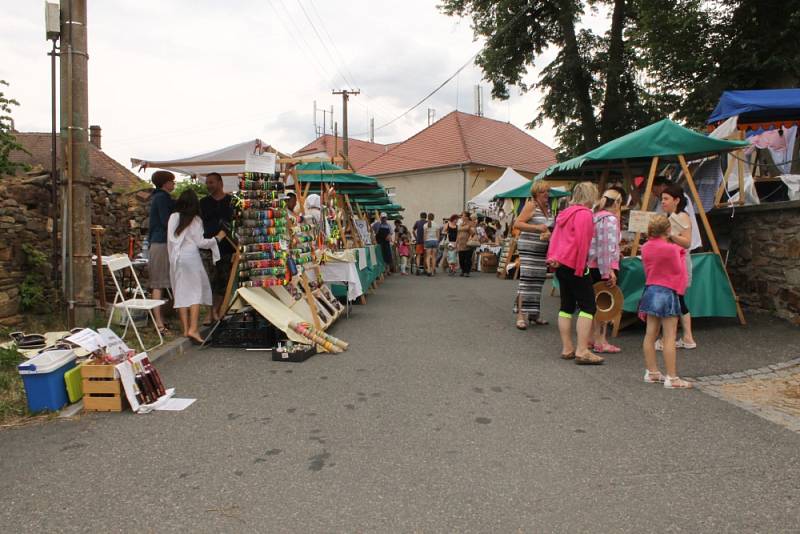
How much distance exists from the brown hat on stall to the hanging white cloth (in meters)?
4.55

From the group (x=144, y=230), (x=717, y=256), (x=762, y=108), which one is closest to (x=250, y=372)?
(x=144, y=230)

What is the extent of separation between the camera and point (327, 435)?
381cm

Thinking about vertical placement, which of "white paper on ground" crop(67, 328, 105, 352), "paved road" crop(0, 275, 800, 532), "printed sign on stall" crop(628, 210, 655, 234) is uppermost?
"printed sign on stall" crop(628, 210, 655, 234)

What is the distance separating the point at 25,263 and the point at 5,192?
0.86 metres

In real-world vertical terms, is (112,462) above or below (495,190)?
below

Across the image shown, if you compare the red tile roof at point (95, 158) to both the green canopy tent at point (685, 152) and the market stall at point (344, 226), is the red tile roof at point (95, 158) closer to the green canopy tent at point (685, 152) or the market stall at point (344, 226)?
the market stall at point (344, 226)

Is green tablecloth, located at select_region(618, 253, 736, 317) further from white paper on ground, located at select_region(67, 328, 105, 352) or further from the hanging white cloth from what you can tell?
white paper on ground, located at select_region(67, 328, 105, 352)

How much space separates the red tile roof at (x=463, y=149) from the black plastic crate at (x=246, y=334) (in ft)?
88.4

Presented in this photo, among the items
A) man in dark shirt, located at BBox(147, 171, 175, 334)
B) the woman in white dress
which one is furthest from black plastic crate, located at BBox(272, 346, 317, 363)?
man in dark shirt, located at BBox(147, 171, 175, 334)

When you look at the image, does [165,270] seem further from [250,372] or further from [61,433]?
[61,433]

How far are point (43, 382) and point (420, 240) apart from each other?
15.1 meters

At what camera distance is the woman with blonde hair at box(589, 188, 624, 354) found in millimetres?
6043

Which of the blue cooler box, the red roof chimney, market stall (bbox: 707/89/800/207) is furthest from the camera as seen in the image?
the red roof chimney

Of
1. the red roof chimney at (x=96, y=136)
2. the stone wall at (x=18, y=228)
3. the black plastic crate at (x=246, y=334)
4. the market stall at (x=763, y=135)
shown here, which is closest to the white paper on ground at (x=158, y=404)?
the black plastic crate at (x=246, y=334)
